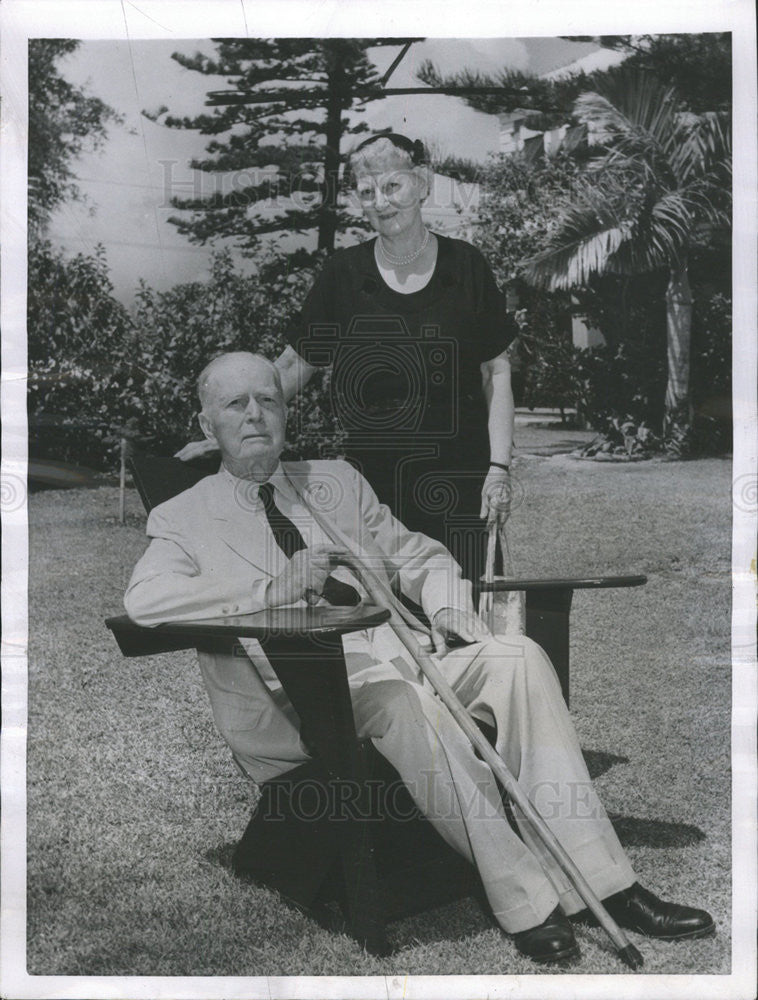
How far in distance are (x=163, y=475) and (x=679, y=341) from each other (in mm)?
1645

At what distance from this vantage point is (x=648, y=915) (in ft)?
9.43

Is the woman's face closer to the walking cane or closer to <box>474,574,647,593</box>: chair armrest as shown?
<box>474,574,647,593</box>: chair armrest

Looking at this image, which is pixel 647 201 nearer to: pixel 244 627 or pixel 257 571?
pixel 257 571

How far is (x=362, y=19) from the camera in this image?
9.99 ft

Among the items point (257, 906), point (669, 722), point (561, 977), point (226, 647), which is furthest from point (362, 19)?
point (561, 977)

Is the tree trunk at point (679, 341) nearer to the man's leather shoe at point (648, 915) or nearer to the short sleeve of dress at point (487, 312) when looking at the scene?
the short sleeve of dress at point (487, 312)

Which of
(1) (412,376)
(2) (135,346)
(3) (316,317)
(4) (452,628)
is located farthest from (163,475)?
(4) (452,628)

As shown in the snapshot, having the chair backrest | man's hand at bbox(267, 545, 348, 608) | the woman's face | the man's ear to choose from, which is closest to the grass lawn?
the chair backrest

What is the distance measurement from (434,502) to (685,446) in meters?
0.82

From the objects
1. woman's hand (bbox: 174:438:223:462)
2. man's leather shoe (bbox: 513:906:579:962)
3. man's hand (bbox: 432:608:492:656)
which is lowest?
man's leather shoe (bbox: 513:906:579:962)

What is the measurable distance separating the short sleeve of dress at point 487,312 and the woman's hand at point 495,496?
1.15 ft

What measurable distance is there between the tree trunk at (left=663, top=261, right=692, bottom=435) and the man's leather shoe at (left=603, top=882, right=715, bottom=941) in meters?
1.40

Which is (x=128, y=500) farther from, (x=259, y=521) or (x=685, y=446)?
(x=685, y=446)

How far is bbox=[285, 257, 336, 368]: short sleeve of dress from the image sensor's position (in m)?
3.08
